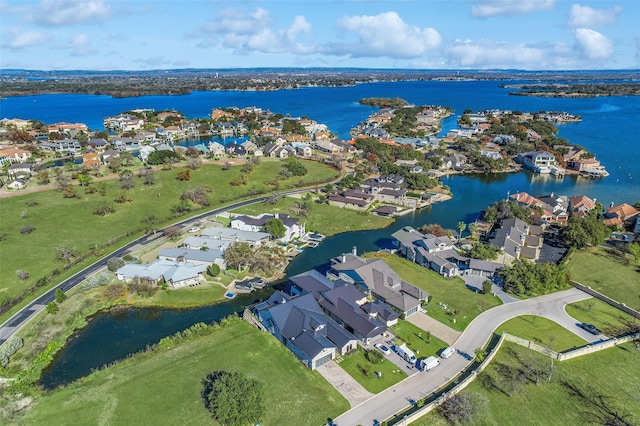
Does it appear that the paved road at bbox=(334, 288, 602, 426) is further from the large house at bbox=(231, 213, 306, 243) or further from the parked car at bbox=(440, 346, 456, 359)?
the large house at bbox=(231, 213, 306, 243)

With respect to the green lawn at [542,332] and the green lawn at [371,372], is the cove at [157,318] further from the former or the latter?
the green lawn at [542,332]

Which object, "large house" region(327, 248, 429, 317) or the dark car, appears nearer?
the dark car

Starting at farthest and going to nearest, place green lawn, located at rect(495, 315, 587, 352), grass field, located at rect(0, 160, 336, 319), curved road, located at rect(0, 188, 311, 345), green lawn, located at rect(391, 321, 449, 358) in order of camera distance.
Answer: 1. grass field, located at rect(0, 160, 336, 319)
2. curved road, located at rect(0, 188, 311, 345)
3. green lawn, located at rect(495, 315, 587, 352)
4. green lawn, located at rect(391, 321, 449, 358)

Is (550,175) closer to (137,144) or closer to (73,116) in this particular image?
(137,144)

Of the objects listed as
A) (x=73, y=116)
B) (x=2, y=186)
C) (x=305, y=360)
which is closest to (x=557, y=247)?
(x=305, y=360)

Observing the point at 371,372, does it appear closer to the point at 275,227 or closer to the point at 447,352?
the point at 447,352

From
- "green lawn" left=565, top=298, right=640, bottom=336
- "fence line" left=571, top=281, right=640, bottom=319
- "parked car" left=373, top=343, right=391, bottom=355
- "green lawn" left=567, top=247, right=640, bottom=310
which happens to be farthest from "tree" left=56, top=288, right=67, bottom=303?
"green lawn" left=567, top=247, right=640, bottom=310
